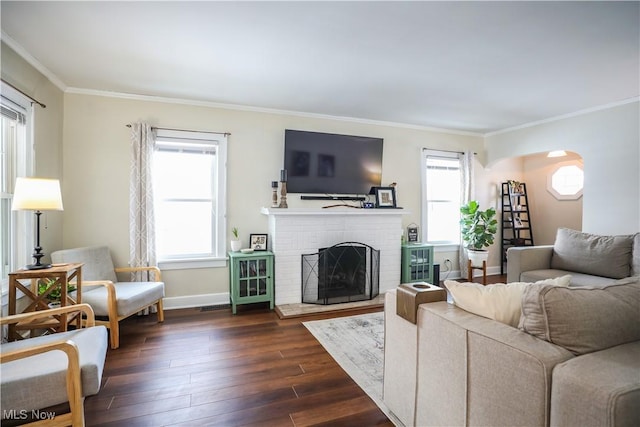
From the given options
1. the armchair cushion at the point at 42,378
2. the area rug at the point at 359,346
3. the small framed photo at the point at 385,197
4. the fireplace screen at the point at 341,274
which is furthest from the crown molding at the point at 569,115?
the armchair cushion at the point at 42,378

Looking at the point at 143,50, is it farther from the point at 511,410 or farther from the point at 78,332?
the point at 511,410

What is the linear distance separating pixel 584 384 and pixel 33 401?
2.21m

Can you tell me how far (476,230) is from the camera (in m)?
4.67

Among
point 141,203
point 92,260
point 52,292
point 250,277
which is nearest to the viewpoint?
point 52,292

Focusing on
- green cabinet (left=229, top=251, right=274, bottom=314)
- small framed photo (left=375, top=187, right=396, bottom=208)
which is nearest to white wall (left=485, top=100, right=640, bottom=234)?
small framed photo (left=375, top=187, right=396, bottom=208)

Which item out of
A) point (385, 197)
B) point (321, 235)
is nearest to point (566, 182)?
point (385, 197)

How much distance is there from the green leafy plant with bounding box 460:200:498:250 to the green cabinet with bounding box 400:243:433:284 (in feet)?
2.74

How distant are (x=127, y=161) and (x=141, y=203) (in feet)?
1.68

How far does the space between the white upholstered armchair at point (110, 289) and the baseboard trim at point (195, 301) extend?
0.18 meters

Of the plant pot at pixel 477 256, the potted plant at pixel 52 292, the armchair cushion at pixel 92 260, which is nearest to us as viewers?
the potted plant at pixel 52 292

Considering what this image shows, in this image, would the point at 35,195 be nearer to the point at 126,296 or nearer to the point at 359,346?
the point at 126,296

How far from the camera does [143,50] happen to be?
7.90 feet

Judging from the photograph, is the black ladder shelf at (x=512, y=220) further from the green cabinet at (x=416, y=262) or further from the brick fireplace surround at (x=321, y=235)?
the brick fireplace surround at (x=321, y=235)

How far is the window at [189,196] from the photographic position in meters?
3.54
